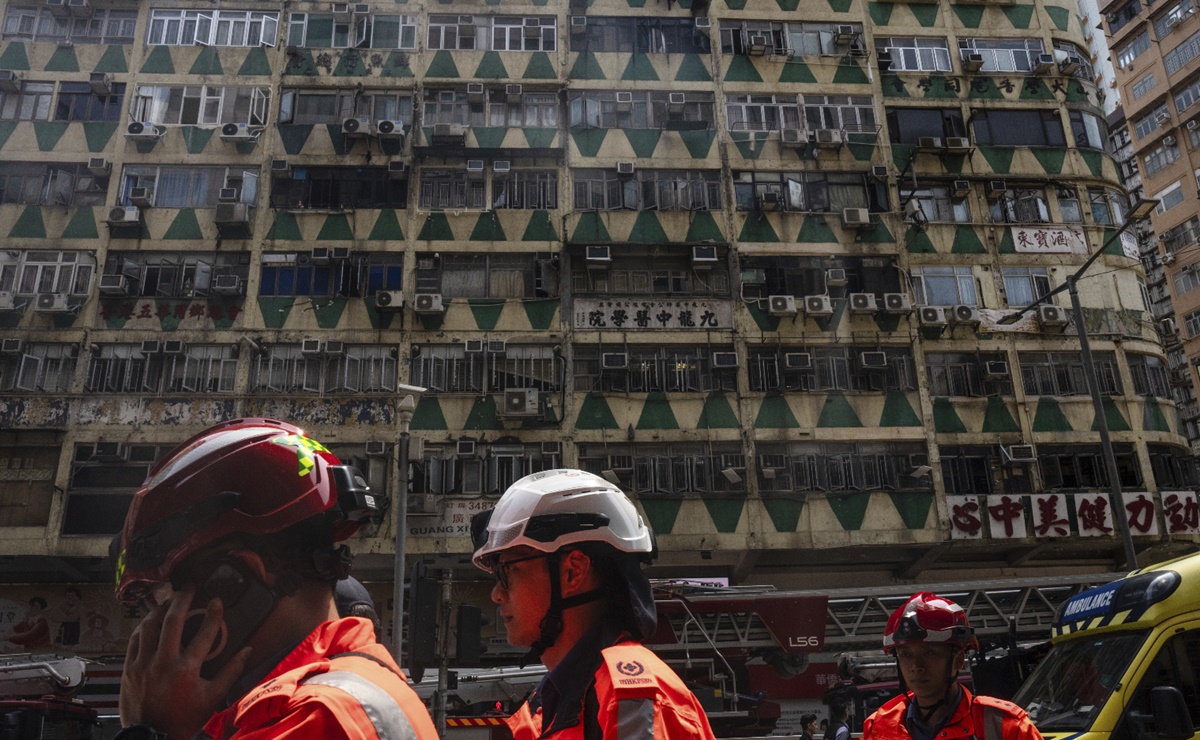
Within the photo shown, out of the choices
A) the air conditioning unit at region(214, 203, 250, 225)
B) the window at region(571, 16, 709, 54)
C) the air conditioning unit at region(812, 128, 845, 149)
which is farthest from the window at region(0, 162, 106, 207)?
the air conditioning unit at region(812, 128, 845, 149)

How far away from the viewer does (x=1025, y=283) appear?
926 inches

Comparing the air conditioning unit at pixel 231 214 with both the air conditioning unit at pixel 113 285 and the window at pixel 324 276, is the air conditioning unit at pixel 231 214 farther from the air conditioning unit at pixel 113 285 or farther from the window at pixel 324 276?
the air conditioning unit at pixel 113 285

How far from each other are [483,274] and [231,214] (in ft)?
20.8

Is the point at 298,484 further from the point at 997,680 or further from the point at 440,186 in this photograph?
the point at 440,186

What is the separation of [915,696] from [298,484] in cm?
395

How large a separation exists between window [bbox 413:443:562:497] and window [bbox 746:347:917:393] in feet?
18.1

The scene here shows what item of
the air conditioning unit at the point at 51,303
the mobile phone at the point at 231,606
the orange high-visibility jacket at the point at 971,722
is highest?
the air conditioning unit at the point at 51,303

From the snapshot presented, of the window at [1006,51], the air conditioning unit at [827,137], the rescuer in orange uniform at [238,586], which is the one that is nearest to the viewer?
the rescuer in orange uniform at [238,586]

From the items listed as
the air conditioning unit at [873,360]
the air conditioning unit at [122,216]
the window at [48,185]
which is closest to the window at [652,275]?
the air conditioning unit at [873,360]

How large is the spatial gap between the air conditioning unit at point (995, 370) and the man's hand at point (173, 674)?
22900 millimetres

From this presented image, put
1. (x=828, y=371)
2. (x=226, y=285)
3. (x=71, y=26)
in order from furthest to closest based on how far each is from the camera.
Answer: (x=71, y=26) < (x=828, y=371) < (x=226, y=285)

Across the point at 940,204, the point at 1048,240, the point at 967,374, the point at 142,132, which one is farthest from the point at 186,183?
the point at 1048,240

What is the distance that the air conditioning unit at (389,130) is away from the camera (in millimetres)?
22688

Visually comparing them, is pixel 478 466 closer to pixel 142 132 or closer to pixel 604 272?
pixel 604 272
